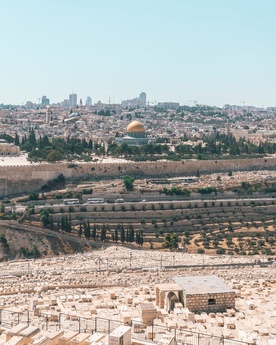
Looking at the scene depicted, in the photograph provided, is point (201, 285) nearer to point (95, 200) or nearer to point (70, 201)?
point (70, 201)

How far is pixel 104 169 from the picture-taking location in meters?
49.3

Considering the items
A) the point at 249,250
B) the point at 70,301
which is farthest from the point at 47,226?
the point at 70,301

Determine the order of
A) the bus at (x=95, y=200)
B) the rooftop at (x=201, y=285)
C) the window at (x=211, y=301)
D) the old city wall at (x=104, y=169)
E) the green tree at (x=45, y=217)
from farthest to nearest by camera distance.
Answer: the old city wall at (x=104, y=169), the bus at (x=95, y=200), the green tree at (x=45, y=217), the rooftop at (x=201, y=285), the window at (x=211, y=301)

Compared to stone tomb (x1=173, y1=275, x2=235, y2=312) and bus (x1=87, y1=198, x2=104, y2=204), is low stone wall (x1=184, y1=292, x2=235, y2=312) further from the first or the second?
bus (x1=87, y1=198, x2=104, y2=204)

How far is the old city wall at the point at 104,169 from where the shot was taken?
4547 centimetres

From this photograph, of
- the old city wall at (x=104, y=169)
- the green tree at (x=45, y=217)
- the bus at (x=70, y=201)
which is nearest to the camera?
the green tree at (x=45, y=217)

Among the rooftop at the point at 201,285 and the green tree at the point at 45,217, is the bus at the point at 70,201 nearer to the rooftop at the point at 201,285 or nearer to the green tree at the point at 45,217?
the green tree at the point at 45,217

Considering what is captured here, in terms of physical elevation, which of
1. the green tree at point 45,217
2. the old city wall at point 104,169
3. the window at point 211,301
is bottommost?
the green tree at point 45,217

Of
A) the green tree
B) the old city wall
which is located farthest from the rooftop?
the old city wall

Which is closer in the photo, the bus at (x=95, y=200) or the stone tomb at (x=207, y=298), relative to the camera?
the stone tomb at (x=207, y=298)

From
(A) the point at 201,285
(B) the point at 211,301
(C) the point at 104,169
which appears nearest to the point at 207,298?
(B) the point at 211,301

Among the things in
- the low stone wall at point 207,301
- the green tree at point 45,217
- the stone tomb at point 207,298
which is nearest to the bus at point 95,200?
the green tree at point 45,217

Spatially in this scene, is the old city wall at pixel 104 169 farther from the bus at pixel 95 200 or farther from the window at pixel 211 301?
the window at pixel 211 301

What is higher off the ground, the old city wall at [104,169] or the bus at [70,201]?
the old city wall at [104,169]
